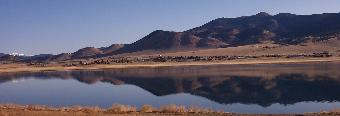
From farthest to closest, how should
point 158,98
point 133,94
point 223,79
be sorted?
point 223,79, point 133,94, point 158,98

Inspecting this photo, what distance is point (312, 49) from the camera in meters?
142

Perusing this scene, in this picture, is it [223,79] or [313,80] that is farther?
[223,79]

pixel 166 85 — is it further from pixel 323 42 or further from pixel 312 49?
pixel 323 42

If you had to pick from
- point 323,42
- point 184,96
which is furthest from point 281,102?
point 323,42

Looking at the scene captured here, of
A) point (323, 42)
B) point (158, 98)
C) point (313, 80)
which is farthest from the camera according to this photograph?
point (323, 42)

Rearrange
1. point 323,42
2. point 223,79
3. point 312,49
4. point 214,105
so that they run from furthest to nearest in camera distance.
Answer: point 323,42 → point 312,49 → point 223,79 → point 214,105

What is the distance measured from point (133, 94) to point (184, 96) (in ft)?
16.0

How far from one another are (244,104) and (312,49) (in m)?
113

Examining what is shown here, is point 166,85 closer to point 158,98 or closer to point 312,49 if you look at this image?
point 158,98

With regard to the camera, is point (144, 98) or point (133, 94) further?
point (133, 94)

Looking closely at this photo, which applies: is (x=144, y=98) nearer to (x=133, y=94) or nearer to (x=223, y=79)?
(x=133, y=94)

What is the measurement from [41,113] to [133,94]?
2049 centimetres

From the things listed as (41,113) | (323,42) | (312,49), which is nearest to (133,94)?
(41,113)

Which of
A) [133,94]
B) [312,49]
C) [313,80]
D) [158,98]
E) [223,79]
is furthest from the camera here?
[312,49]
